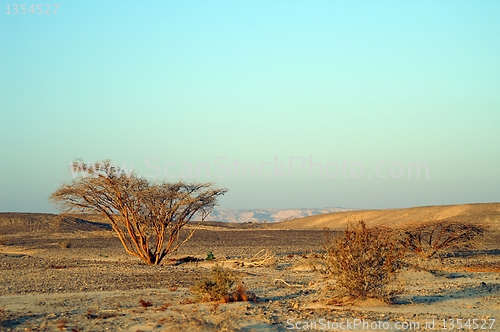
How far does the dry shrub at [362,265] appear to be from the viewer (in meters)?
12.2

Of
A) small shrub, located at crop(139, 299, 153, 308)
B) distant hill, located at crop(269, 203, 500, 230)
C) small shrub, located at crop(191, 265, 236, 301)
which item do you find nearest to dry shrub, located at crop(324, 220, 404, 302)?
small shrub, located at crop(191, 265, 236, 301)

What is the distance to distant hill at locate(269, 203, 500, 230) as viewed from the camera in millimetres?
70688

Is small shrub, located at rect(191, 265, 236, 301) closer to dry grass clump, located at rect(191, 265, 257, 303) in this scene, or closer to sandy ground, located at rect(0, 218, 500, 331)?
dry grass clump, located at rect(191, 265, 257, 303)

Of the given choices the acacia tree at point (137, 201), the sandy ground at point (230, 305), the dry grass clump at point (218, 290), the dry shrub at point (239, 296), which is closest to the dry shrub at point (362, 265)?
the sandy ground at point (230, 305)

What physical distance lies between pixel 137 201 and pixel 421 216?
67.1 metres

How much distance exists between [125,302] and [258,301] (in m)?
3.15

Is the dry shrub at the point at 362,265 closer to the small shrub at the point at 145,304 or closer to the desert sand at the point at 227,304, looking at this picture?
the desert sand at the point at 227,304

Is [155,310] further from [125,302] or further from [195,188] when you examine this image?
[195,188]

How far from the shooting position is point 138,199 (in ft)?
77.3

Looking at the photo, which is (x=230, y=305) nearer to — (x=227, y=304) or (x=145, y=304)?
(x=227, y=304)

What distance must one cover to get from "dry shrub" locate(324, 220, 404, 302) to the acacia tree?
12.7 m

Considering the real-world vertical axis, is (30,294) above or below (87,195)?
below

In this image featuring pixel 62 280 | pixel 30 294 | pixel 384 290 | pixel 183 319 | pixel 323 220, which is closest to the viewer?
pixel 183 319

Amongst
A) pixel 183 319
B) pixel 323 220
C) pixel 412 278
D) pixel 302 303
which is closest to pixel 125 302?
pixel 183 319
